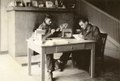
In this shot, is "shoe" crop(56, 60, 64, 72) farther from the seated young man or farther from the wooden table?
the wooden table

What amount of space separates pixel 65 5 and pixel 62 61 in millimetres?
3026

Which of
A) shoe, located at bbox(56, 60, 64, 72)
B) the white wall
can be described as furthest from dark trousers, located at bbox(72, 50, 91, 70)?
the white wall

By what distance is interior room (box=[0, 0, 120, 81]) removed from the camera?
15.1 feet

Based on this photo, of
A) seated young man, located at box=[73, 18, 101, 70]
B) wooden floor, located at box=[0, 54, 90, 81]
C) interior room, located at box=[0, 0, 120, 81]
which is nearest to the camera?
interior room, located at box=[0, 0, 120, 81]

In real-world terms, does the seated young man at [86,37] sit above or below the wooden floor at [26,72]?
above

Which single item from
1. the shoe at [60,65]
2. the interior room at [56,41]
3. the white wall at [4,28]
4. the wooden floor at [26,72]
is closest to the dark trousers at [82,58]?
the interior room at [56,41]

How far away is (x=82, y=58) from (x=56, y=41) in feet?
4.03

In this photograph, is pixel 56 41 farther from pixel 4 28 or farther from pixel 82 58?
pixel 4 28

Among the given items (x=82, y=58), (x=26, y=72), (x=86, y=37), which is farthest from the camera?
(x=82, y=58)

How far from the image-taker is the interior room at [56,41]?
15.1 feet

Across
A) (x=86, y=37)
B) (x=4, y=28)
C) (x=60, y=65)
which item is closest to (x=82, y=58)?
(x=60, y=65)

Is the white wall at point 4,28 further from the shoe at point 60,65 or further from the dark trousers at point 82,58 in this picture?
the dark trousers at point 82,58

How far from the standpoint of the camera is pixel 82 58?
530 cm

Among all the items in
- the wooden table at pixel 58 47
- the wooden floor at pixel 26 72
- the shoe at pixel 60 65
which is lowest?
the wooden floor at pixel 26 72
